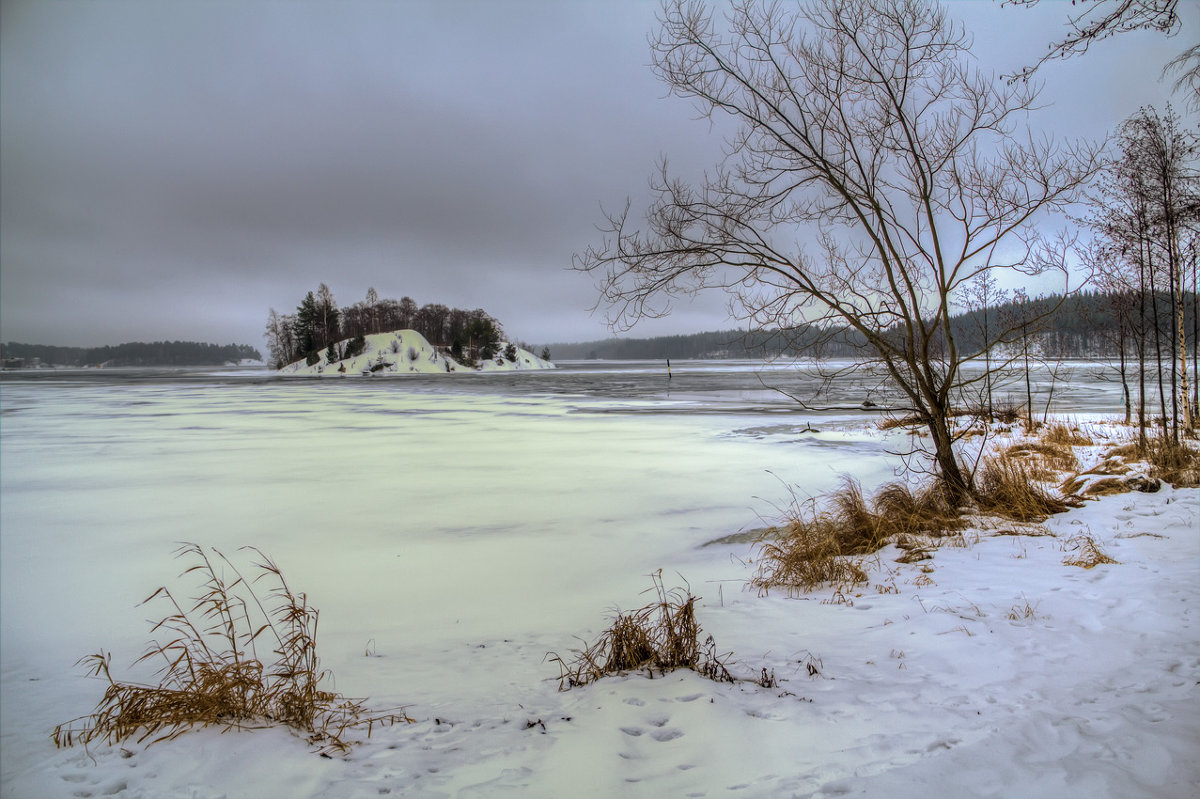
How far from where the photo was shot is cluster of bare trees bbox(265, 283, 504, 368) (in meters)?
94.7

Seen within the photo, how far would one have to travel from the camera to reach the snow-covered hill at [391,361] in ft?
286

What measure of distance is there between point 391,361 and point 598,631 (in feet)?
297

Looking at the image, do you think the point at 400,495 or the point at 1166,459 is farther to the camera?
the point at 400,495

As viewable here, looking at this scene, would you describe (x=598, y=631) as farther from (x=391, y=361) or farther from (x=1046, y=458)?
(x=391, y=361)

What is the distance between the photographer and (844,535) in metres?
7.22

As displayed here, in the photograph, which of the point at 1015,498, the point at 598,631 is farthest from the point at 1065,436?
the point at 598,631

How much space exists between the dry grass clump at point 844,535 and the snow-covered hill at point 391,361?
8379 centimetres

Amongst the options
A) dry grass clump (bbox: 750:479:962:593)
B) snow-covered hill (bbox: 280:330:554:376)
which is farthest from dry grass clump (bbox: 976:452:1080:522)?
snow-covered hill (bbox: 280:330:554:376)

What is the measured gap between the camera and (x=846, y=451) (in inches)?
558

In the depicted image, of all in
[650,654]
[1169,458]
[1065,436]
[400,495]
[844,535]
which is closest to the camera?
[650,654]

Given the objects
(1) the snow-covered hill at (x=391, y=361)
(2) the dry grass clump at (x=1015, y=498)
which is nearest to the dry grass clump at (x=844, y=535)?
(2) the dry grass clump at (x=1015, y=498)

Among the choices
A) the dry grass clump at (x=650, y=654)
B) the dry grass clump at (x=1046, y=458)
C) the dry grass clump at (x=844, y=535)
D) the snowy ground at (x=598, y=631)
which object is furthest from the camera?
the dry grass clump at (x=1046, y=458)

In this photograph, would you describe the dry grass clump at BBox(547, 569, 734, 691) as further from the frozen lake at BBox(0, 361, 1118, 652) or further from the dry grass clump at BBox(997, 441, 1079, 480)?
the dry grass clump at BBox(997, 441, 1079, 480)

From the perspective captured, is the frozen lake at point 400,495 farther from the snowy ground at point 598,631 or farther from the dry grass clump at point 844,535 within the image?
the dry grass clump at point 844,535
